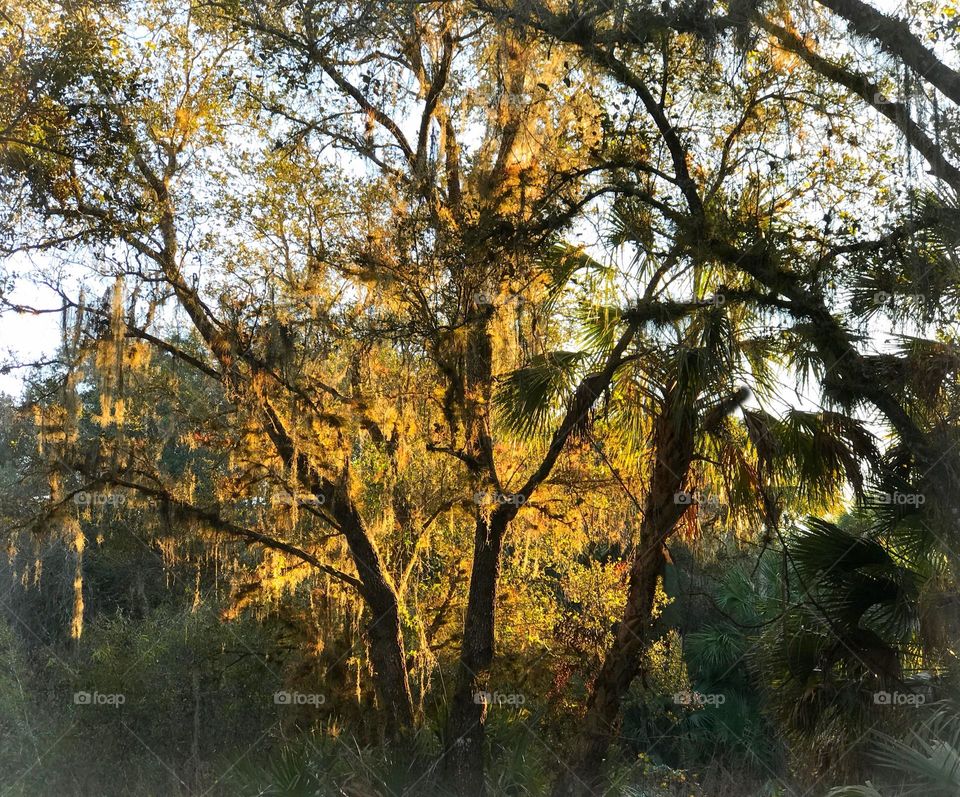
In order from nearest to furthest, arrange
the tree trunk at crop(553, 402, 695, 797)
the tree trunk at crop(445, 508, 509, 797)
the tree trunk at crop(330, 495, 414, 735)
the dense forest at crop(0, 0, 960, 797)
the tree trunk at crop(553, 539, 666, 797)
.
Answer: the dense forest at crop(0, 0, 960, 797)
the tree trunk at crop(553, 402, 695, 797)
the tree trunk at crop(553, 539, 666, 797)
the tree trunk at crop(445, 508, 509, 797)
the tree trunk at crop(330, 495, 414, 735)

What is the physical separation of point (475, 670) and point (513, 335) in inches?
126

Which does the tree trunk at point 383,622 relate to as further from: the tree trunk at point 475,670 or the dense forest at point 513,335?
the tree trunk at point 475,670

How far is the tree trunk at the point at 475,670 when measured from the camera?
9.13 m

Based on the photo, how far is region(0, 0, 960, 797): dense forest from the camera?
673 centimetres

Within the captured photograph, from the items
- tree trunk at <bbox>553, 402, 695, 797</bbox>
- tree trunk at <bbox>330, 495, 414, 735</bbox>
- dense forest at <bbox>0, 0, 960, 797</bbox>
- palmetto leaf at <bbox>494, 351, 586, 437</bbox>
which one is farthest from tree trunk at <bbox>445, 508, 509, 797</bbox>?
palmetto leaf at <bbox>494, 351, 586, 437</bbox>

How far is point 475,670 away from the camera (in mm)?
9516

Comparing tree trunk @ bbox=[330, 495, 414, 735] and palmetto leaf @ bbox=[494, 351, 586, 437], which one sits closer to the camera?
palmetto leaf @ bbox=[494, 351, 586, 437]

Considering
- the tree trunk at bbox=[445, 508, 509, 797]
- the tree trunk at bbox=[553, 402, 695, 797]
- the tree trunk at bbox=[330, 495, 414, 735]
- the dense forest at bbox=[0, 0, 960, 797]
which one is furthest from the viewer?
the tree trunk at bbox=[330, 495, 414, 735]

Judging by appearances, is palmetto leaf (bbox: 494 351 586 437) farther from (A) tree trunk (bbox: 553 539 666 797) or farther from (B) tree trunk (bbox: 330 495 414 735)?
(B) tree trunk (bbox: 330 495 414 735)

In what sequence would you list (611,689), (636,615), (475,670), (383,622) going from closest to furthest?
(636,615) → (611,689) → (475,670) → (383,622)

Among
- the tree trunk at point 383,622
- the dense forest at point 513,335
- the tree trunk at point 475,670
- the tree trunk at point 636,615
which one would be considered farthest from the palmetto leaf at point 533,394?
the tree trunk at point 383,622

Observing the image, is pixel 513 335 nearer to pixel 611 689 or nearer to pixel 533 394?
pixel 533 394

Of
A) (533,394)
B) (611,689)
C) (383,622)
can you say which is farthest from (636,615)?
(383,622)

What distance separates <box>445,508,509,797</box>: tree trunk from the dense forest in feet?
0.11
